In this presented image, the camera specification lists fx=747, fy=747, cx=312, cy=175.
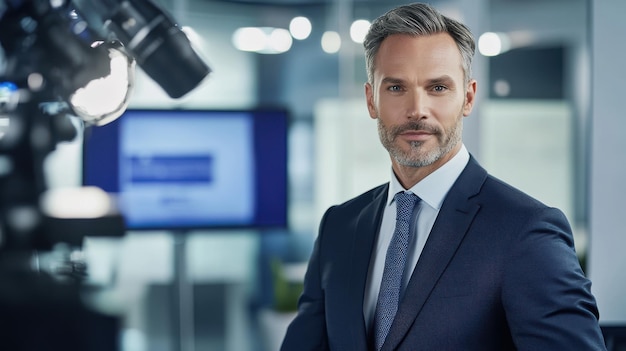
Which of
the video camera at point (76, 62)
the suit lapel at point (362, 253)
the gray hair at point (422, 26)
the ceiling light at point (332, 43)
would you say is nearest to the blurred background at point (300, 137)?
the ceiling light at point (332, 43)

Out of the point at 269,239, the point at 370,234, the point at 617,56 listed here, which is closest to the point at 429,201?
the point at 370,234

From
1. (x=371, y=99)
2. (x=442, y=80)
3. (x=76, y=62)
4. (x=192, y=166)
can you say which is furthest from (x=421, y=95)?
(x=192, y=166)

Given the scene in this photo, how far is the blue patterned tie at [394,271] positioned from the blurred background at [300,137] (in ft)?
9.12

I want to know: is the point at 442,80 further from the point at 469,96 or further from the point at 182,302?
the point at 182,302

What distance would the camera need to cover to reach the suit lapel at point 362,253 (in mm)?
1320

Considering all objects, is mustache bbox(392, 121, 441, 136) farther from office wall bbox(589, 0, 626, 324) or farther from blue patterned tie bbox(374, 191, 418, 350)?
office wall bbox(589, 0, 626, 324)

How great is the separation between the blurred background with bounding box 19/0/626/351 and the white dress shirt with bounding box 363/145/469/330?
9.07 feet

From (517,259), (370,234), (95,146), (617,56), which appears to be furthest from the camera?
(95,146)

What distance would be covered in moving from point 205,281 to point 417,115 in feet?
12.9

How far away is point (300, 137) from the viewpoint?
5.07 m

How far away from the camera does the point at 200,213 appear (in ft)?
15.0

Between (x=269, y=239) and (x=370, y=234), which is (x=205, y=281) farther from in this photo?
(x=370, y=234)

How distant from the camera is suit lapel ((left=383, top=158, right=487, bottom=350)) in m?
1.24

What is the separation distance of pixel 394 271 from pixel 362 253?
100 millimetres
